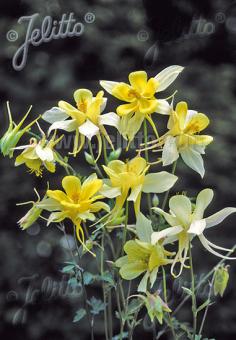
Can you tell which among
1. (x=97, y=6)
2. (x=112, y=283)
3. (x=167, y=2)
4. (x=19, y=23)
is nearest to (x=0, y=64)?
(x=19, y=23)

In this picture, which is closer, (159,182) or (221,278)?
(159,182)

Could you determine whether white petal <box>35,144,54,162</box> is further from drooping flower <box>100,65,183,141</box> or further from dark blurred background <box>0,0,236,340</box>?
dark blurred background <box>0,0,236,340</box>

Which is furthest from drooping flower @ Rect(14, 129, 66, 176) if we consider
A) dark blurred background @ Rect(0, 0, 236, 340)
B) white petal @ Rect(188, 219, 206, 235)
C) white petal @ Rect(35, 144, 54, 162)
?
dark blurred background @ Rect(0, 0, 236, 340)

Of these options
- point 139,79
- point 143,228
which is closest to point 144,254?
point 143,228

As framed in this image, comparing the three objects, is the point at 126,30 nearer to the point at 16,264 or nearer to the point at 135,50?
the point at 135,50

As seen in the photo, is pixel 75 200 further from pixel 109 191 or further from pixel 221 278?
pixel 221 278

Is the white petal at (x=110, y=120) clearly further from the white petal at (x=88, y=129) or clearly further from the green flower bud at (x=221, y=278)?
the green flower bud at (x=221, y=278)
